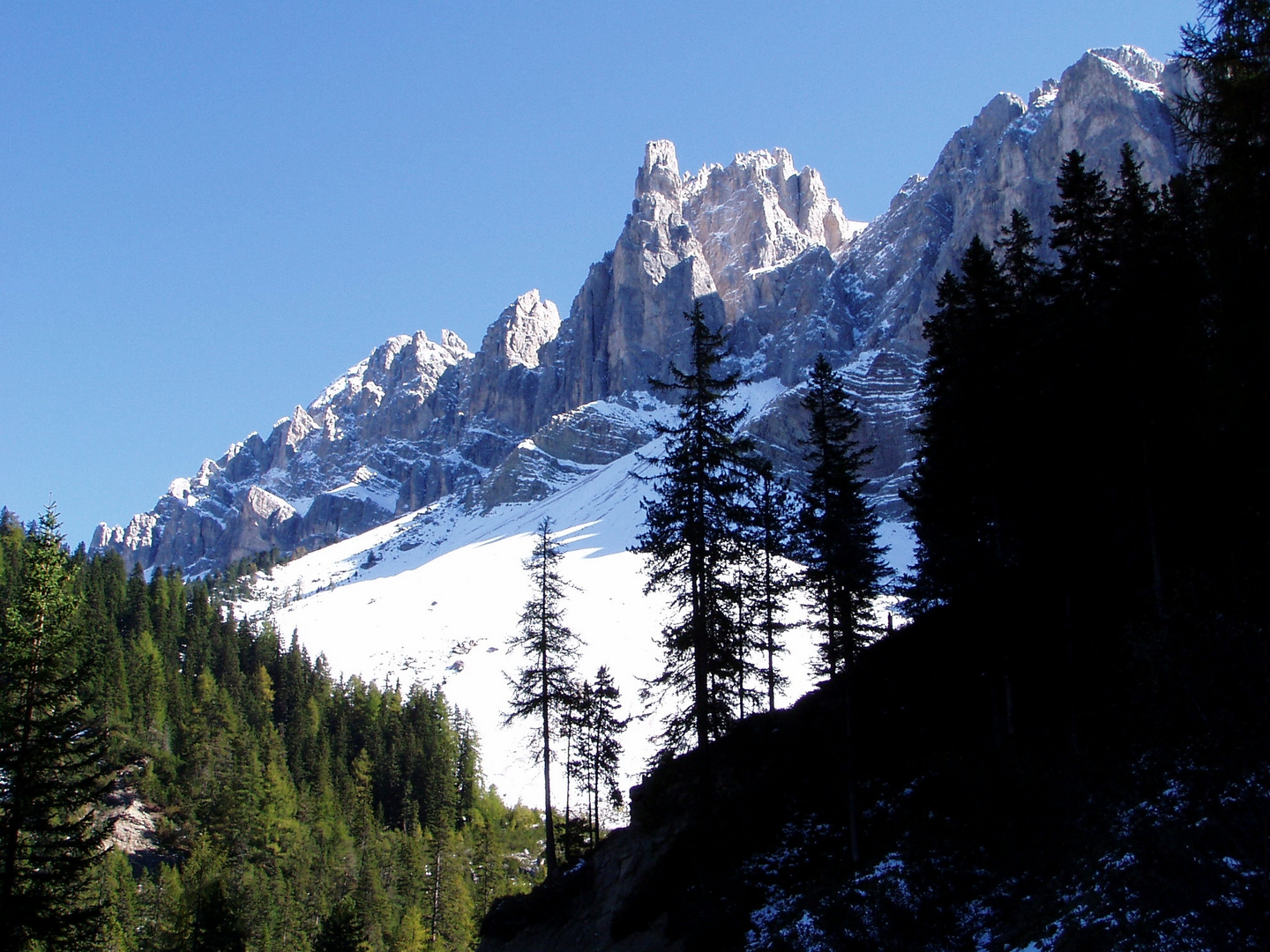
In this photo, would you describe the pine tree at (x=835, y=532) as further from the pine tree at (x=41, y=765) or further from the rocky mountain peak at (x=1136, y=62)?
the rocky mountain peak at (x=1136, y=62)

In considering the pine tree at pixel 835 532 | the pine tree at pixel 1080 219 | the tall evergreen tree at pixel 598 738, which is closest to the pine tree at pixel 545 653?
the tall evergreen tree at pixel 598 738

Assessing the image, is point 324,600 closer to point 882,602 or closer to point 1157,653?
point 882,602

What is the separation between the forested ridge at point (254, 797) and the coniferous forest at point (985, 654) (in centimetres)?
242

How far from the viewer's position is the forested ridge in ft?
112

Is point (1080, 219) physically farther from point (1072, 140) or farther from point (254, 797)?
point (1072, 140)

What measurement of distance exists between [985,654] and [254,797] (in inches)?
2240

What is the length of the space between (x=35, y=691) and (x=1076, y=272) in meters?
26.5

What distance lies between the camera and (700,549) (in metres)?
20.5

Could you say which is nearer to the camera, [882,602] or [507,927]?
[507,927]

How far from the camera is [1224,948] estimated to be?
706cm

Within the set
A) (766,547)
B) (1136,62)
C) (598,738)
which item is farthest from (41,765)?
(1136,62)

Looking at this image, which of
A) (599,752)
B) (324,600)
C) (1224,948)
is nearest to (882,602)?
(599,752)

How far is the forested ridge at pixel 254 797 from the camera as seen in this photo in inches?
1343

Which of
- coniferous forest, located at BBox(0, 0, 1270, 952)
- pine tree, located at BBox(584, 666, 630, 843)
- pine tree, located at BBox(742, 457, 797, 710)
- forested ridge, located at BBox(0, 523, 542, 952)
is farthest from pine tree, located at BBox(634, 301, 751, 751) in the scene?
pine tree, located at BBox(584, 666, 630, 843)
